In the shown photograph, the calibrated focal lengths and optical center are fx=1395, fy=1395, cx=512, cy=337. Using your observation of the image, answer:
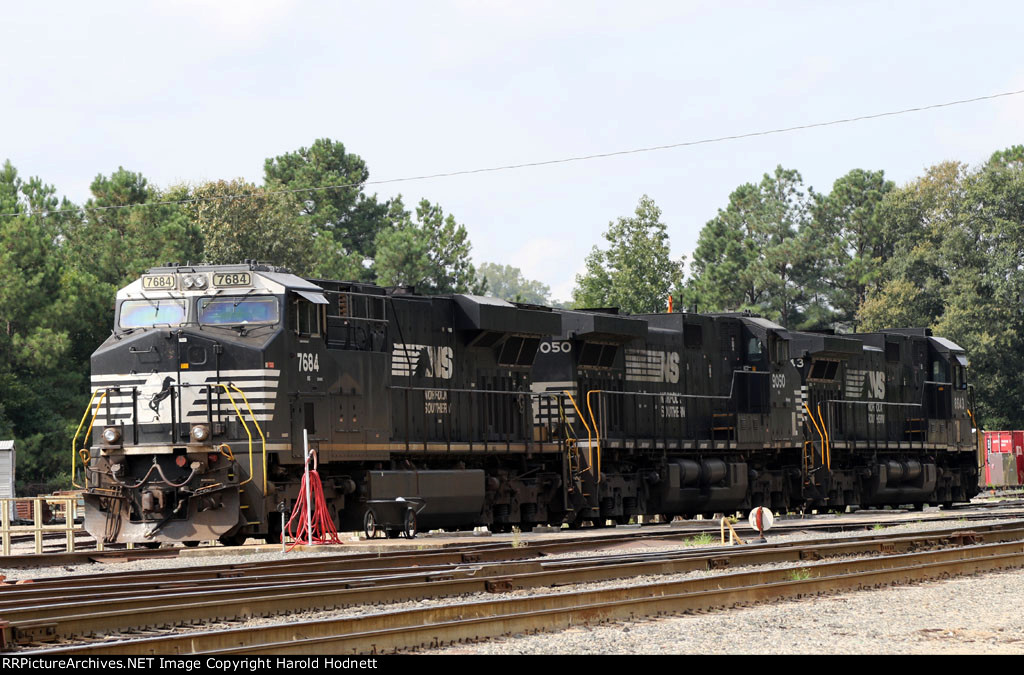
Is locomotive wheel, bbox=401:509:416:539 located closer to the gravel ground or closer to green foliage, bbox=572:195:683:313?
the gravel ground

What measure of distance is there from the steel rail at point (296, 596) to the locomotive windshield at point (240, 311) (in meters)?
5.85

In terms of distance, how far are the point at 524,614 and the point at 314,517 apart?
892 centimetres

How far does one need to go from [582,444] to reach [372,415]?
4861 millimetres

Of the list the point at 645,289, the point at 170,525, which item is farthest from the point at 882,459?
the point at 645,289

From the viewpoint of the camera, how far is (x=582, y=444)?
23.1 metres

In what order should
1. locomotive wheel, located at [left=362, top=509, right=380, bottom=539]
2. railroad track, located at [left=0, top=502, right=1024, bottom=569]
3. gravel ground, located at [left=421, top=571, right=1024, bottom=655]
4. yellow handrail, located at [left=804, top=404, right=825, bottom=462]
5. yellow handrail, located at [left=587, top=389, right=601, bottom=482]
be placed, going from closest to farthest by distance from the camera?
1. gravel ground, located at [left=421, top=571, right=1024, bottom=655]
2. railroad track, located at [left=0, top=502, right=1024, bottom=569]
3. locomotive wheel, located at [left=362, top=509, right=380, bottom=539]
4. yellow handrail, located at [left=587, top=389, right=601, bottom=482]
5. yellow handrail, located at [left=804, top=404, right=825, bottom=462]

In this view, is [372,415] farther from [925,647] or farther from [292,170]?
[292,170]

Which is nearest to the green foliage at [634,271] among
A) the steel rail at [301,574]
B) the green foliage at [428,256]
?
the green foliage at [428,256]

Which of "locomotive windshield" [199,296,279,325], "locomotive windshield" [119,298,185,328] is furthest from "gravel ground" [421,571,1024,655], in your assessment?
"locomotive windshield" [119,298,185,328]

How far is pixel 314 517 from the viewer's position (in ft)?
59.4

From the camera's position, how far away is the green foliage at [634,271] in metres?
64.8

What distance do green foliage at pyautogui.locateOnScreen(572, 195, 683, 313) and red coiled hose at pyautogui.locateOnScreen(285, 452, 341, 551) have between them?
152ft

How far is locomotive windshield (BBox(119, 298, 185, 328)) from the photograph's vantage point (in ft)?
59.7

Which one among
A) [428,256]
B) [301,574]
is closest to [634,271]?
[428,256]
